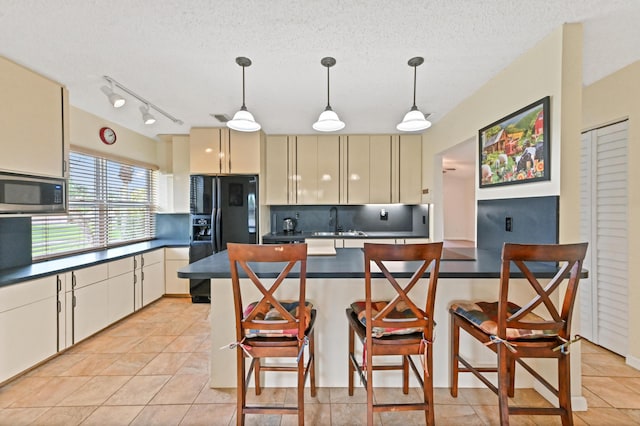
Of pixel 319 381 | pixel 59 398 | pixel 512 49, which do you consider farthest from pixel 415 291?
pixel 59 398

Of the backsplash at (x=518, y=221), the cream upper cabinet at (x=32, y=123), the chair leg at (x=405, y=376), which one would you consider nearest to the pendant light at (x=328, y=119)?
the backsplash at (x=518, y=221)

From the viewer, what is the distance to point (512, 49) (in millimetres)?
2047

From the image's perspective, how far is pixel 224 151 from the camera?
398 cm

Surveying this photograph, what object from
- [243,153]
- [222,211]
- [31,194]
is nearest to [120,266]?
[31,194]

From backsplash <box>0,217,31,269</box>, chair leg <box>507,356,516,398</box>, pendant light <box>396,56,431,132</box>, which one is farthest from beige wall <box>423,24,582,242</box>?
backsplash <box>0,217,31,269</box>

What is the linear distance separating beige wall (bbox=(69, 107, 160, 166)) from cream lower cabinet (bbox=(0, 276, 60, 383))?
67.1 inches

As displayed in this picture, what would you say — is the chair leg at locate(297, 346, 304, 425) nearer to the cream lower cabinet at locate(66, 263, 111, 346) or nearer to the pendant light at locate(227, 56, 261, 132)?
the pendant light at locate(227, 56, 261, 132)

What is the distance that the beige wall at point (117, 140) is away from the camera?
319 centimetres

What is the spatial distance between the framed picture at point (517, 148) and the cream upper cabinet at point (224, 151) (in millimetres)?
2782

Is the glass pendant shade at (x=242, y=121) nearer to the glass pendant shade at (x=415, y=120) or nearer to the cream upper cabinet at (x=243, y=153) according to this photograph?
the glass pendant shade at (x=415, y=120)

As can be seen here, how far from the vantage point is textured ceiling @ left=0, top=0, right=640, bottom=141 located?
1.65 m

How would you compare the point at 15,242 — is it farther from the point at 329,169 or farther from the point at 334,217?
the point at 334,217

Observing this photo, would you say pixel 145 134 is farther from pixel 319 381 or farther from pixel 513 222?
pixel 513 222

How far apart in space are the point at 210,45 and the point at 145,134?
2.89 m
